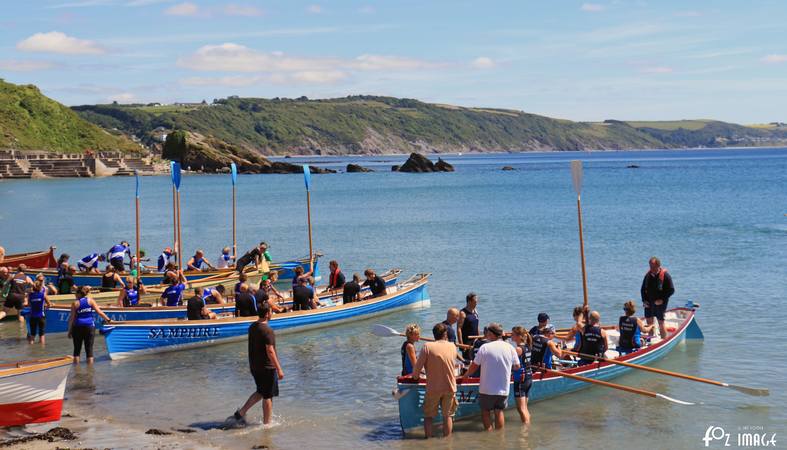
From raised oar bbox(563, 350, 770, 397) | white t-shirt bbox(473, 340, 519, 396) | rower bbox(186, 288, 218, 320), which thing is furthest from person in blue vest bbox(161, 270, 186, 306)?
white t-shirt bbox(473, 340, 519, 396)

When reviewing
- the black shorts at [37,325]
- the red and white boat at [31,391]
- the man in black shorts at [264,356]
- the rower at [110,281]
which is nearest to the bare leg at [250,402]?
the man in black shorts at [264,356]

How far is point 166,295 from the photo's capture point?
2269 centimetres

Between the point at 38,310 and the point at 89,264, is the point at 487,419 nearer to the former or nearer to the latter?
the point at 38,310

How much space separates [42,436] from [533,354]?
8.46 meters

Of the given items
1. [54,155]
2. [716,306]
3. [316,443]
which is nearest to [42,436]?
[316,443]

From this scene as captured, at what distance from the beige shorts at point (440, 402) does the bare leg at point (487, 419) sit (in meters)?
0.67

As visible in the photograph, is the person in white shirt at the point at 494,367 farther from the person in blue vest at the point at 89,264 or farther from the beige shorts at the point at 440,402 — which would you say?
the person in blue vest at the point at 89,264

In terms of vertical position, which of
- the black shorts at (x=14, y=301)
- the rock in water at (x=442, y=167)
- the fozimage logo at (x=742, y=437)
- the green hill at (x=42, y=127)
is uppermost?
the green hill at (x=42, y=127)

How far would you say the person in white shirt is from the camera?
12.9 metres

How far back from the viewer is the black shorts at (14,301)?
23984 mm

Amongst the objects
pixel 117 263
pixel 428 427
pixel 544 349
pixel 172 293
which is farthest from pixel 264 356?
pixel 117 263

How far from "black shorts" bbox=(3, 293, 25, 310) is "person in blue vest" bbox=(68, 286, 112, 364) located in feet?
19.8

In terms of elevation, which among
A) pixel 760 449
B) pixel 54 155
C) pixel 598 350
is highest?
pixel 54 155

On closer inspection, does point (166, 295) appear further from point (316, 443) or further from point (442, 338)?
point (442, 338)
